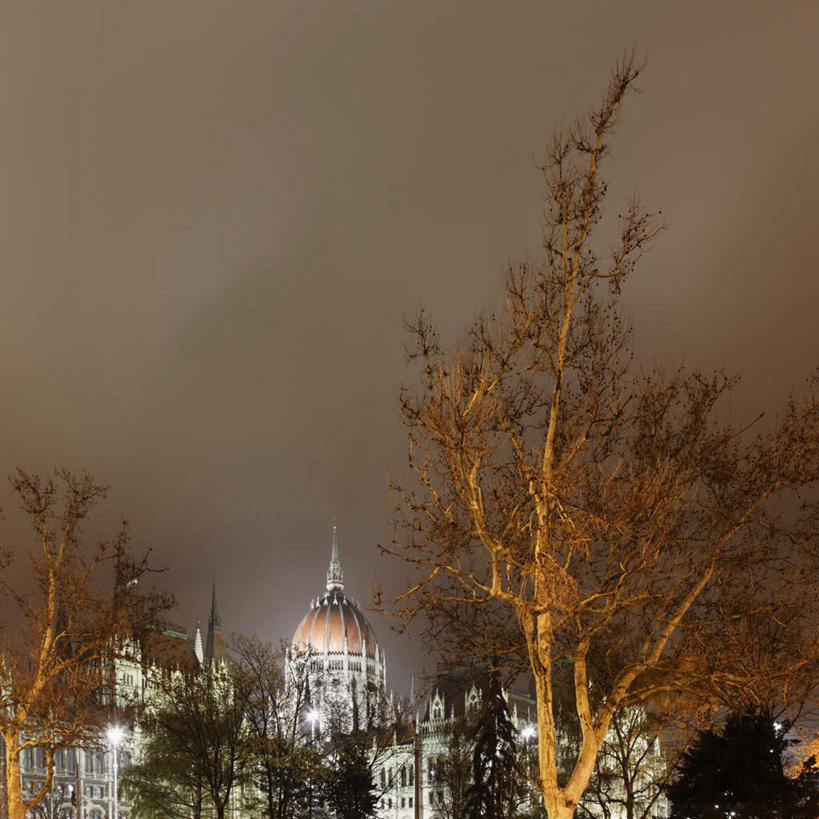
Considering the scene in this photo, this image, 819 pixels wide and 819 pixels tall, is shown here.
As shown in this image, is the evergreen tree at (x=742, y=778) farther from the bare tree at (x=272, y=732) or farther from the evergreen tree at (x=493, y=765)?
the evergreen tree at (x=493, y=765)

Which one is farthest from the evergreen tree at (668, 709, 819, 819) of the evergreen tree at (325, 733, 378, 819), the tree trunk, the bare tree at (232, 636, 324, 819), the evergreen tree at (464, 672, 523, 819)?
the evergreen tree at (325, 733, 378, 819)

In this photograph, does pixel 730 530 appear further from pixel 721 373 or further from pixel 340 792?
pixel 340 792

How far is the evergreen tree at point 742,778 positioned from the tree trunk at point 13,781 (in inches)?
568

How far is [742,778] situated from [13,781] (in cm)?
1593

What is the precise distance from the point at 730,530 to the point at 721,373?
Answer: 95.5 inches

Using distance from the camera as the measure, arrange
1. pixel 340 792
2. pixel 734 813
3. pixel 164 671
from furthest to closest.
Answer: pixel 340 792, pixel 164 671, pixel 734 813

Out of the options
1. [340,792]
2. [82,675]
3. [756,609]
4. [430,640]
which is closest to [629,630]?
[756,609]

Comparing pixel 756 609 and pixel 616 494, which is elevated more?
pixel 616 494

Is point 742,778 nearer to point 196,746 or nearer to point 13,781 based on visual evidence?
point 13,781

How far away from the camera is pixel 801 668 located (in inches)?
588

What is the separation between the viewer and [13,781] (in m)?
22.7

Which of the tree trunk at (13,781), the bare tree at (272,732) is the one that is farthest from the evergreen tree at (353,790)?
the tree trunk at (13,781)

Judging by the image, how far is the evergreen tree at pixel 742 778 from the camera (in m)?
20.1

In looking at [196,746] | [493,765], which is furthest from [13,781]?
[493,765]
